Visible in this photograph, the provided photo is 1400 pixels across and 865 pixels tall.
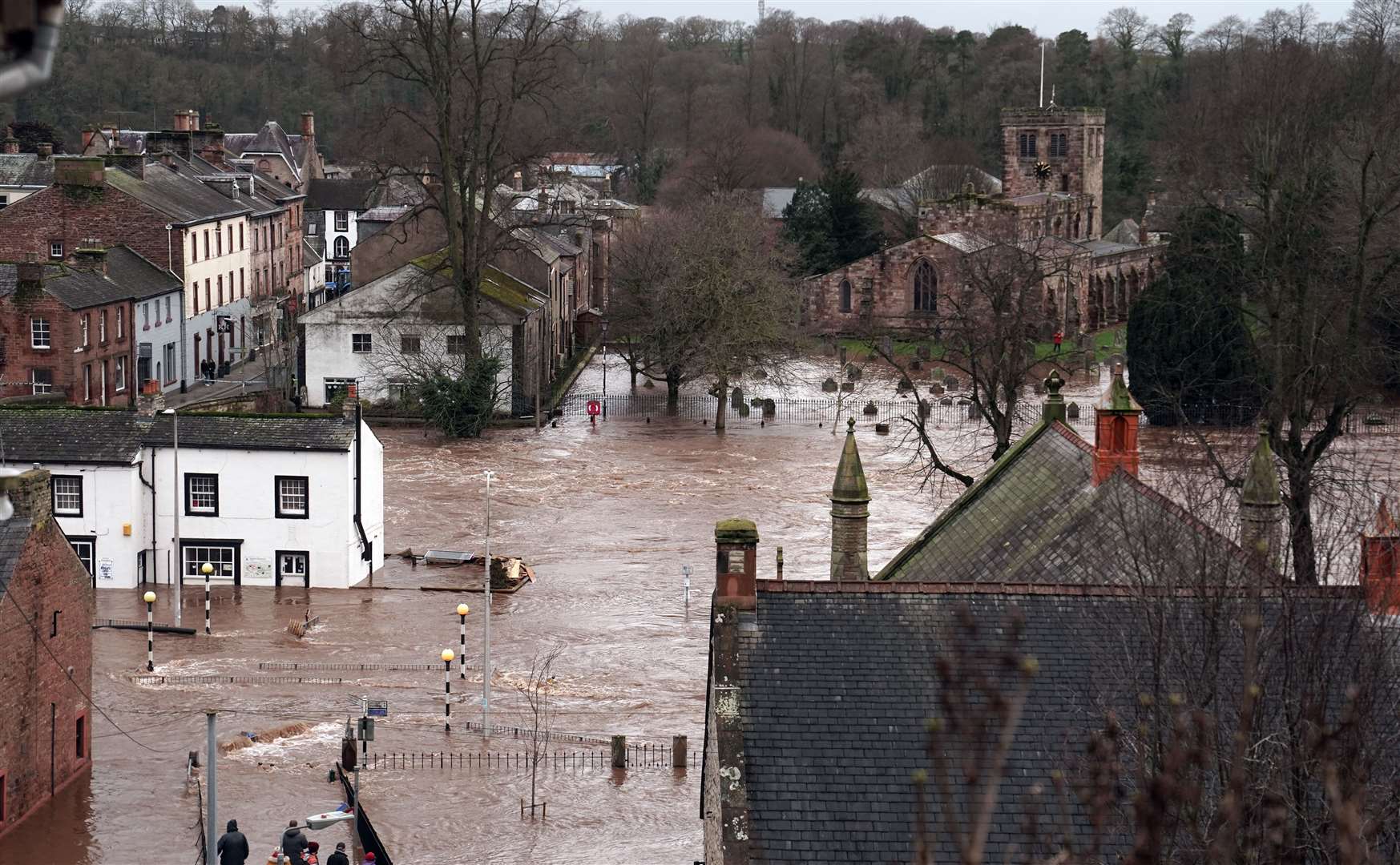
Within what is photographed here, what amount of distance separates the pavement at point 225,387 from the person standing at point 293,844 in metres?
37.8

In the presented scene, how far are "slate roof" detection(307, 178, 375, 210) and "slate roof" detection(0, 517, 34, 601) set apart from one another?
80.1 metres

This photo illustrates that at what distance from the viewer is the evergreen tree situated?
2483 inches

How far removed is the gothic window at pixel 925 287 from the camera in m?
88.6

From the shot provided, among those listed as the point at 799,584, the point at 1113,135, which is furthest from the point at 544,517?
the point at 1113,135

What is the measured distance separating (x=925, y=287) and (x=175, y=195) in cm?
3478

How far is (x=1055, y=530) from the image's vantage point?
2345 cm

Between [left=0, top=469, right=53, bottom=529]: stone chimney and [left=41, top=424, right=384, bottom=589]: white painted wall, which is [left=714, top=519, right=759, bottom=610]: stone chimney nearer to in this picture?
[left=0, top=469, right=53, bottom=529]: stone chimney

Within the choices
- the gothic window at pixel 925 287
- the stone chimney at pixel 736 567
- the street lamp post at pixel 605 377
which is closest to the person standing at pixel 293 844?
the stone chimney at pixel 736 567

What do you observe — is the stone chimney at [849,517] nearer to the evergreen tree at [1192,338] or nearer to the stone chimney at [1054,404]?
the stone chimney at [1054,404]

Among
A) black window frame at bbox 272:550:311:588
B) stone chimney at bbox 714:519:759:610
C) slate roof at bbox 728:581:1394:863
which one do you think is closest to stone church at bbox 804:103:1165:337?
black window frame at bbox 272:550:311:588

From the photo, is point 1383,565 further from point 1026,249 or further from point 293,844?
point 1026,249

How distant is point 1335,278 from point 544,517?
2539 cm

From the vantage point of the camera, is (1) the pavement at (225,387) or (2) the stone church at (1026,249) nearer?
(1) the pavement at (225,387)

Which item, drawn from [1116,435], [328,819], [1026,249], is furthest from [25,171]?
[1116,435]
